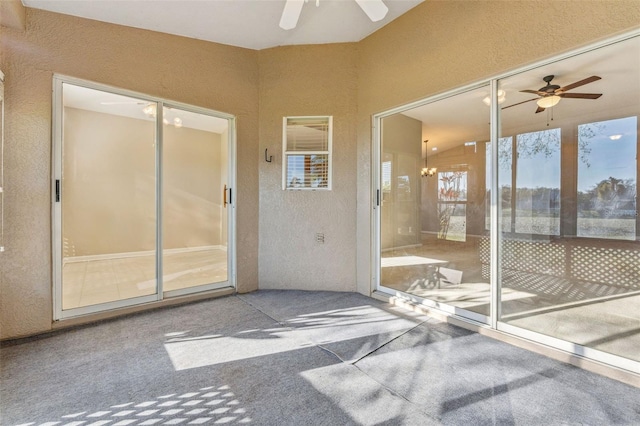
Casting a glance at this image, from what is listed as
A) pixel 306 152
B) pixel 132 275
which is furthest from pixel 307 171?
pixel 132 275

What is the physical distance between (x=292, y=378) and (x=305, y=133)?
2.92m

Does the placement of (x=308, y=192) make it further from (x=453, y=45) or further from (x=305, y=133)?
(x=453, y=45)

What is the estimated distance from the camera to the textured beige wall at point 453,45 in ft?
6.34

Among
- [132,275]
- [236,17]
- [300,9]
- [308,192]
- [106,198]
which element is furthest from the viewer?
[308,192]

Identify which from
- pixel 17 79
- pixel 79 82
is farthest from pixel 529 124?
pixel 17 79

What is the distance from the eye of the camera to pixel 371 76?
11.4 feet

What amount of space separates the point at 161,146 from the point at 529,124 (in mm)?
4032

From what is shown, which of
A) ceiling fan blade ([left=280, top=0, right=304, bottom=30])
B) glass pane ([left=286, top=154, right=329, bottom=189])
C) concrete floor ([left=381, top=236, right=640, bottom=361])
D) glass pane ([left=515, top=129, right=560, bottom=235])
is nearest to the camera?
ceiling fan blade ([left=280, top=0, right=304, bottom=30])

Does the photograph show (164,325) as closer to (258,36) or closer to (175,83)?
(175,83)

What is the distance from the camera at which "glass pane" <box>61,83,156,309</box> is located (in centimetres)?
285

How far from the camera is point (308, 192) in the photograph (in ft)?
12.3

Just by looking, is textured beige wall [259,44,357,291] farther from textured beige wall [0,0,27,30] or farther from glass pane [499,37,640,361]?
textured beige wall [0,0,27,30]

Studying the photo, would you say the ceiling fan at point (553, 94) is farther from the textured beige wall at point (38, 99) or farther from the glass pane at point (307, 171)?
the textured beige wall at point (38, 99)

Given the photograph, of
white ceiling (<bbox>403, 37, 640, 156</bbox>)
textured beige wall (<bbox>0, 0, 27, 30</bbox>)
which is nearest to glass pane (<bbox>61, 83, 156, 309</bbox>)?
textured beige wall (<bbox>0, 0, 27, 30</bbox>)
